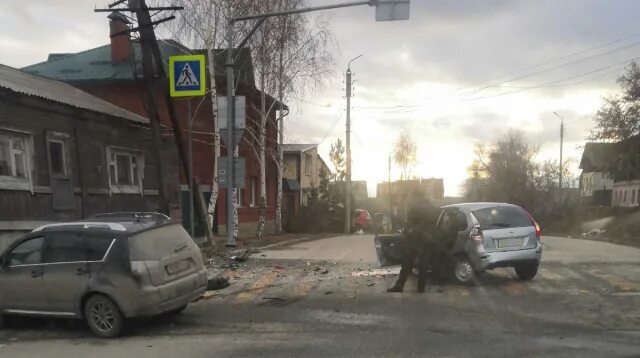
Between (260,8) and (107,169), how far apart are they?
914cm

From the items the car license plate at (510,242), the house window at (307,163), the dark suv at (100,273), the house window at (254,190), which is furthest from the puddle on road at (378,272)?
the house window at (307,163)

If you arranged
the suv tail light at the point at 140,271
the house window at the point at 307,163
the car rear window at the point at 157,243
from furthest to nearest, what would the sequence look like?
the house window at the point at 307,163, the car rear window at the point at 157,243, the suv tail light at the point at 140,271

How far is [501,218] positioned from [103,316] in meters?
6.92

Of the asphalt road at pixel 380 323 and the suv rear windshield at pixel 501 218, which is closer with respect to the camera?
the asphalt road at pixel 380 323

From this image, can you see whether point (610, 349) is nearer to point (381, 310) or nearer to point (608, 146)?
point (381, 310)

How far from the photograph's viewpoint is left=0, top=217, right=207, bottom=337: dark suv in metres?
7.07

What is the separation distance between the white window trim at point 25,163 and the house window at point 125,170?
3.29 metres

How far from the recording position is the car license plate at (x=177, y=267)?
749cm

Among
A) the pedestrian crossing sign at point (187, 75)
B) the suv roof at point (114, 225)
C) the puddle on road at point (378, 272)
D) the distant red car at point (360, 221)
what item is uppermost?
the pedestrian crossing sign at point (187, 75)

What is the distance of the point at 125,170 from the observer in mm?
18281

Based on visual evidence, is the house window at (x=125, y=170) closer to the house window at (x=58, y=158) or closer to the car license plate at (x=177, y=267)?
the house window at (x=58, y=158)

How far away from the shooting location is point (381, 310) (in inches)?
328

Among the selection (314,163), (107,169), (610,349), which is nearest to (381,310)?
(610,349)

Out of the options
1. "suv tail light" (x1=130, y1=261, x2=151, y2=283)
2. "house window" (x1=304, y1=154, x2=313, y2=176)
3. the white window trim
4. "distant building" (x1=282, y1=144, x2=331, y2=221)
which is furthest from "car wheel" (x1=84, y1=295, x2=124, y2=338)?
"house window" (x1=304, y1=154, x2=313, y2=176)
